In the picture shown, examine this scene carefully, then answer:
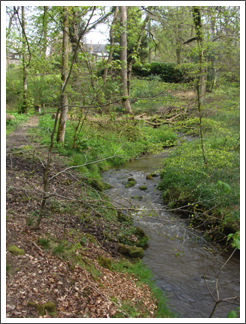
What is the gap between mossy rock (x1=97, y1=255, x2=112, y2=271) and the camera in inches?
162

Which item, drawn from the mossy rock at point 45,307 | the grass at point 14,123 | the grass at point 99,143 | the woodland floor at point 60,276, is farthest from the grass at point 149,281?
the grass at point 14,123

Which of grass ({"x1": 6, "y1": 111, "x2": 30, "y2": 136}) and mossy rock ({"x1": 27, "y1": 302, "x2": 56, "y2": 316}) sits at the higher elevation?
grass ({"x1": 6, "y1": 111, "x2": 30, "y2": 136})

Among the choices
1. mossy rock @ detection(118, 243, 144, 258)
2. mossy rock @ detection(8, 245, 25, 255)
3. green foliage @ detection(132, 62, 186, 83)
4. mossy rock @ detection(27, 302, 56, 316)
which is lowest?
mossy rock @ detection(118, 243, 144, 258)

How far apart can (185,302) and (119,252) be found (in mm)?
1487

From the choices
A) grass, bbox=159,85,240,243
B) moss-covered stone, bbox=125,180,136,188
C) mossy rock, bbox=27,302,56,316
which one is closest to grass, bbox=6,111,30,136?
moss-covered stone, bbox=125,180,136,188

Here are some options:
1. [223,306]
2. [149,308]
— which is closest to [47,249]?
[149,308]

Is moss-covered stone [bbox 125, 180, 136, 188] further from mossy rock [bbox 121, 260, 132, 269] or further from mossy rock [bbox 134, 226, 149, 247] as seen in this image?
mossy rock [bbox 121, 260, 132, 269]

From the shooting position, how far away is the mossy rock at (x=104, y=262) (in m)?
4.12

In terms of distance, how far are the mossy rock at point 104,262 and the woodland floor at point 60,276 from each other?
0.09m

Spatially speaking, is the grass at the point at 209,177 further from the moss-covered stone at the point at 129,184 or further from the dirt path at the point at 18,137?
the dirt path at the point at 18,137

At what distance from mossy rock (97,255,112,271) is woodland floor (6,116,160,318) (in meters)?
0.09

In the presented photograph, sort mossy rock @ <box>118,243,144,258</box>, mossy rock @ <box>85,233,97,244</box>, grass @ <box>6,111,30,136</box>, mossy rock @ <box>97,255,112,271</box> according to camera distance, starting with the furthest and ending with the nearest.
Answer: grass @ <box>6,111,30,136</box>
mossy rock @ <box>118,243,144,258</box>
mossy rock @ <box>85,233,97,244</box>
mossy rock @ <box>97,255,112,271</box>

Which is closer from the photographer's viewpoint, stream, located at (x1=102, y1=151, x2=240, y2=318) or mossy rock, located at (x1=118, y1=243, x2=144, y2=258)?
stream, located at (x1=102, y1=151, x2=240, y2=318)

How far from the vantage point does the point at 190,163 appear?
22.6ft
